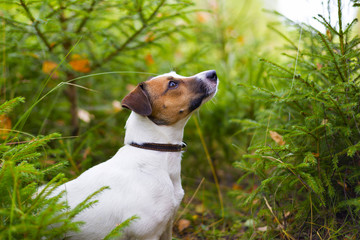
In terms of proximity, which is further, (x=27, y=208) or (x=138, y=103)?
(x=138, y=103)

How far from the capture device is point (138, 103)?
2.37m

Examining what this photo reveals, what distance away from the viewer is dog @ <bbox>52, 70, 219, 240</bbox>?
2.17m

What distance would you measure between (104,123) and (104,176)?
7.41 feet

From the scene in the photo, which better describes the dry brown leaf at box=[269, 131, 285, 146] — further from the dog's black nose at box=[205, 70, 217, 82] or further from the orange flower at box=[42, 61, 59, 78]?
the orange flower at box=[42, 61, 59, 78]

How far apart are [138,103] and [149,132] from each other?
243 mm

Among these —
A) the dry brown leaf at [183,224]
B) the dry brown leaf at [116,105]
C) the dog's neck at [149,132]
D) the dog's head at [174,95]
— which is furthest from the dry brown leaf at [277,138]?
the dry brown leaf at [116,105]

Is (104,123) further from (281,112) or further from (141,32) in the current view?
(281,112)

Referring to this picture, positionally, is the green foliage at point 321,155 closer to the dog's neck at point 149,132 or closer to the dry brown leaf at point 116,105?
the dog's neck at point 149,132

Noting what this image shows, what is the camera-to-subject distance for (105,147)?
13.7 ft

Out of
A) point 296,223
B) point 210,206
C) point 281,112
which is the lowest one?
point 210,206

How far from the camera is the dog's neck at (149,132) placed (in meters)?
2.43

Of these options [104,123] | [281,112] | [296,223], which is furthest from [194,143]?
[296,223]

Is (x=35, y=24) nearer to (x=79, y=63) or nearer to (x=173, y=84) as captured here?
(x=79, y=63)

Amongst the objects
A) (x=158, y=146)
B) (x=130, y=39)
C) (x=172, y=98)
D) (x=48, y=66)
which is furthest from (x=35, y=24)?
(x=158, y=146)
